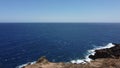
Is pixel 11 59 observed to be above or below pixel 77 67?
below

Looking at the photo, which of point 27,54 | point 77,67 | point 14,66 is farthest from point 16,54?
point 77,67

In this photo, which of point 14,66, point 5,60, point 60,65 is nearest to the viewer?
point 60,65

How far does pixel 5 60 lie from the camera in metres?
67.6

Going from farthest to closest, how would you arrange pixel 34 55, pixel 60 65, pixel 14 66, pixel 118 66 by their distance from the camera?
pixel 34 55
pixel 14 66
pixel 60 65
pixel 118 66

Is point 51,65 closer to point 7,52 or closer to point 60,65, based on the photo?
point 60,65

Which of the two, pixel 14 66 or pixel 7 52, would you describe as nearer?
pixel 14 66

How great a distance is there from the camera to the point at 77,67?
1330 inches

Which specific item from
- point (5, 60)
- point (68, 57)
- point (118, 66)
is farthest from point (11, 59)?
point (118, 66)

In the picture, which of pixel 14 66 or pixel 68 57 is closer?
pixel 14 66

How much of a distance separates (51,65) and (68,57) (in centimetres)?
3539

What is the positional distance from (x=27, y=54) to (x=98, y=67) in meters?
48.6

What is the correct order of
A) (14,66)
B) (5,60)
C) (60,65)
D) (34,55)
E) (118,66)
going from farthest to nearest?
(34,55) < (5,60) < (14,66) < (60,65) < (118,66)

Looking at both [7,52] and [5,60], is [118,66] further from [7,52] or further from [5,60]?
[7,52]

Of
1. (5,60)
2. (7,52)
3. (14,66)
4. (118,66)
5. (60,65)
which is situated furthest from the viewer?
(7,52)
